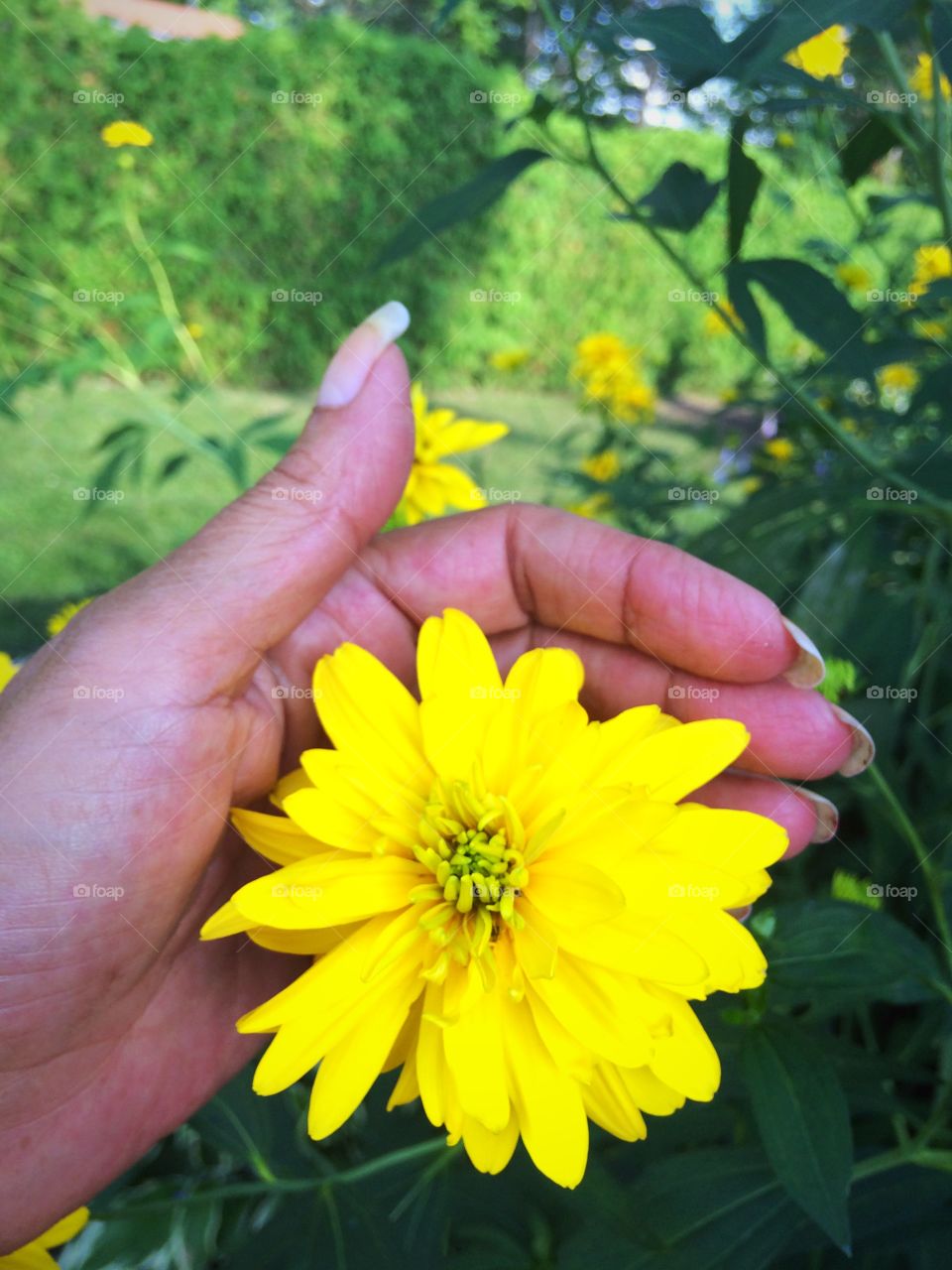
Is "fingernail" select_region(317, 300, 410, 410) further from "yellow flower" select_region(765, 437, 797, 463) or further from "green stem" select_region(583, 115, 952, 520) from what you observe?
"yellow flower" select_region(765, 437, 797, 463)

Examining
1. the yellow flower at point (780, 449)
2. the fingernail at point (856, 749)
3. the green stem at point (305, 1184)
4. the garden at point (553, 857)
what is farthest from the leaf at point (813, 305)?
the yellow flower at point (780, 449)

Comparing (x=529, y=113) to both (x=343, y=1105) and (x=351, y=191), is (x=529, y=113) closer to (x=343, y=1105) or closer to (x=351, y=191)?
(x=343, y=1105)

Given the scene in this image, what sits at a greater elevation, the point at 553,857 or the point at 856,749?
the point at 553,857

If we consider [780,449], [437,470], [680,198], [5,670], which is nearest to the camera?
[680,198]

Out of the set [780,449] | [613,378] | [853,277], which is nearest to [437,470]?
[780,449]

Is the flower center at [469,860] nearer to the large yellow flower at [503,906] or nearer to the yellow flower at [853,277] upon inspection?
the large yellow flower at [503,906]

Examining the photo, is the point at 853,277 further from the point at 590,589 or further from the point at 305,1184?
the point at 305,1184

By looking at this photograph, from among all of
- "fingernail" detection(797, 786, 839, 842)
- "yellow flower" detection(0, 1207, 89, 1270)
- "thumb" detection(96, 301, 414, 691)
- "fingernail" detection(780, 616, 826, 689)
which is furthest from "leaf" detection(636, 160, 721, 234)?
"yellow flower" detection(0, 1207, 89, 1270)
